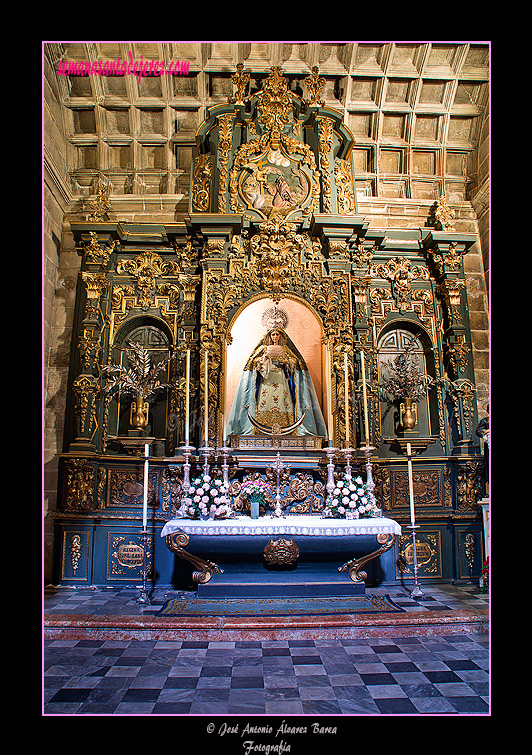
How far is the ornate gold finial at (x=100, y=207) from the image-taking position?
28.6 feet

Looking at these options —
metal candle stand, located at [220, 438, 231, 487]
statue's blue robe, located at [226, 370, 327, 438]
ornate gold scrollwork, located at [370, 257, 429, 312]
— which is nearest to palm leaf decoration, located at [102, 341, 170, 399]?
statue's blue robe, located at [226, 370, 327, 438]

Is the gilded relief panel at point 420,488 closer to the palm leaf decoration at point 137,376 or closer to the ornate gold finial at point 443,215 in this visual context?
the palm leaf decoration at point 137,376

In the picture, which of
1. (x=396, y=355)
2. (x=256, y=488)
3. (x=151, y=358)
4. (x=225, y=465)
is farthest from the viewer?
(x=396, y=355)

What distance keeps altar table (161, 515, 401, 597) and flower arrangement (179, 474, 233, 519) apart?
141mm

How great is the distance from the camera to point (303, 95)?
9805 mm

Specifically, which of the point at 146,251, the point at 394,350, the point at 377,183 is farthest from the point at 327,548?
the point at 377,183

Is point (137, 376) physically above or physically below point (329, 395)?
above

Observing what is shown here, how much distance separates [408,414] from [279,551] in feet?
11.3

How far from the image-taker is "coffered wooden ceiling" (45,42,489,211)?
30.6 ft

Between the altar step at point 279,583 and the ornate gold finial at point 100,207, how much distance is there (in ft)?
20.9

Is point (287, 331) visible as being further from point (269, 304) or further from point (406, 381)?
point (406, 381)

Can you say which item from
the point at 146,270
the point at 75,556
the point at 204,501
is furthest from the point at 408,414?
the point at 75,556

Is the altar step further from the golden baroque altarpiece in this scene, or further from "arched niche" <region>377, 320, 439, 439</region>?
"arched niche" <region>377, 320, 439, 439</region>

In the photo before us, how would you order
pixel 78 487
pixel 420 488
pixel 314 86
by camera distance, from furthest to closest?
pixel 314 86, pixel 420 488, pixel 78 487
